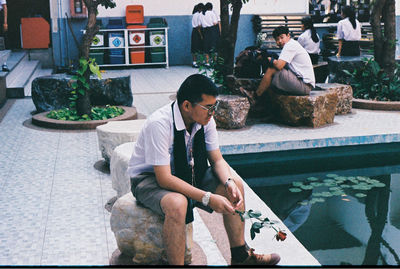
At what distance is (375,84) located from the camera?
824 centimetres

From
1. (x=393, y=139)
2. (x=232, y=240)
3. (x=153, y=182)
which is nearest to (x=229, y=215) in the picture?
(x=232, y=240)

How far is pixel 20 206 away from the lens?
13.4 ft

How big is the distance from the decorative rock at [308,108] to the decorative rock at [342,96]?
0.45 m

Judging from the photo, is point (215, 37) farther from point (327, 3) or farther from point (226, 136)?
point (226, 136)

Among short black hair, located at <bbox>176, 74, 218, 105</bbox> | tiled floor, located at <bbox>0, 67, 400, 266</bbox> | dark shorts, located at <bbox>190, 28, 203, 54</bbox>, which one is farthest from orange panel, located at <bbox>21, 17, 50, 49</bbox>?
short black hair, located at <bbox>176, 74, 218, 105</bbox>

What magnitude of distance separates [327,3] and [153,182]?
54.1 ft

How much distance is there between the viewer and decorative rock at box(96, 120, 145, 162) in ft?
15.5

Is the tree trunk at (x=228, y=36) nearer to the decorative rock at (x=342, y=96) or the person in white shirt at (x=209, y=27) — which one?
the decorative rock at (x=342, y=96)

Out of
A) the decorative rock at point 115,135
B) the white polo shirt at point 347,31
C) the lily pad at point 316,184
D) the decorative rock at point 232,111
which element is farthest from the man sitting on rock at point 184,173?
the white polo shirt at point 347,31

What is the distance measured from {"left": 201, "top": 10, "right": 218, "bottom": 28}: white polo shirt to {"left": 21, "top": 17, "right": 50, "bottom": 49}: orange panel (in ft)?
12.8

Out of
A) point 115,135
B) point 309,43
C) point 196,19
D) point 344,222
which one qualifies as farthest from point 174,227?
point 196,19

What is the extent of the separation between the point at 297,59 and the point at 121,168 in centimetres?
348

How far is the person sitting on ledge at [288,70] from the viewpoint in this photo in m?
6.48

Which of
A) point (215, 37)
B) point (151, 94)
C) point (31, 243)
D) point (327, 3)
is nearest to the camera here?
point (31, 243)
